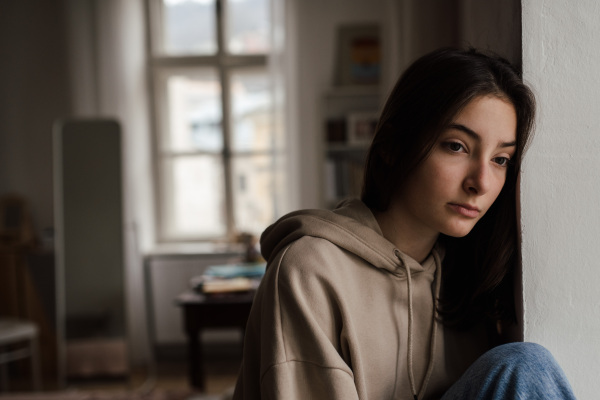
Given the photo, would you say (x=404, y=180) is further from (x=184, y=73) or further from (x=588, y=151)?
(x=184, y=73)

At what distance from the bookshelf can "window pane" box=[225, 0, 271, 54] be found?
0.74m

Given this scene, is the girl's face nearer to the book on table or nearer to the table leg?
the book on table

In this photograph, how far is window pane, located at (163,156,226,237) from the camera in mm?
4172

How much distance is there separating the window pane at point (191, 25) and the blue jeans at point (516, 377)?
363 centimetres

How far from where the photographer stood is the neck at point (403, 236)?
101 centimetres

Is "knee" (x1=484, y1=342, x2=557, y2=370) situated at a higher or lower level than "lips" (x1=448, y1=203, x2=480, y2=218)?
lower

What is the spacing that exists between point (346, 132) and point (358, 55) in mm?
549

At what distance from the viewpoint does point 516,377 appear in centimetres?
79

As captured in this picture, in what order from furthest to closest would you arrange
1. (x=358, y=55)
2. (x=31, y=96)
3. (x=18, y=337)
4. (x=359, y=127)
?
(x=31, y=96), (x=358, y=55), (x=359, y=127), (x=18, y=337)

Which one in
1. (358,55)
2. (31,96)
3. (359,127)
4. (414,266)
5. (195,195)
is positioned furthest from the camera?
(195,195)

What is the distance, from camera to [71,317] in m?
3.29

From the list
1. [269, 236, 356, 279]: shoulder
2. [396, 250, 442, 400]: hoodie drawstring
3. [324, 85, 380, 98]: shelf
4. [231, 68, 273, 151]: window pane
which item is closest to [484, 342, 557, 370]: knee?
[396, 250, 442, 400]: hoodie drawstring

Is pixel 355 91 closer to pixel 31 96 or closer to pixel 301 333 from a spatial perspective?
pixel 31 96

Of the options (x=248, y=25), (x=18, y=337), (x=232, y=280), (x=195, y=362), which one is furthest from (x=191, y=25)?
(x=195, y=362)
